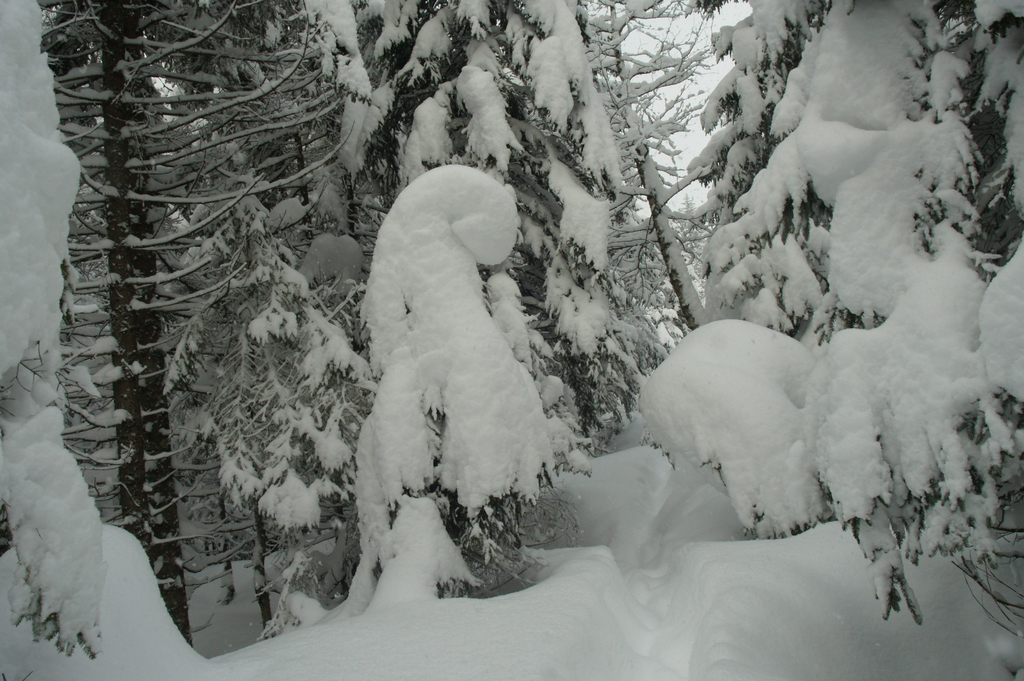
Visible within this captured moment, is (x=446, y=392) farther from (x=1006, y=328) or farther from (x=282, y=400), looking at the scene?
(x=1006, y=328)

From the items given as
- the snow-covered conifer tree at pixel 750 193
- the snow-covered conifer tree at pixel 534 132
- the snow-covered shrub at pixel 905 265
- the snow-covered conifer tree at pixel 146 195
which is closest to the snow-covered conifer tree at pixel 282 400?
the snow-covered conifer tree at pixel 146 195

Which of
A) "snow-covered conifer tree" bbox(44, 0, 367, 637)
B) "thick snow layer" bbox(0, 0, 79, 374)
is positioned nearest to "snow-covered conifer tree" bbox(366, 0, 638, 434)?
"snow-covered conifer tree" bbox(44, 0, 367, 637)

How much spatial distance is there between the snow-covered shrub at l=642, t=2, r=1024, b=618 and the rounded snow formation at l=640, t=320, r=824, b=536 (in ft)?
0.45

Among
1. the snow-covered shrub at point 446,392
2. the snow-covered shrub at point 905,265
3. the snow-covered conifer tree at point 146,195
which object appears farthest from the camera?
the snow-covered conifer tree at point 146,195

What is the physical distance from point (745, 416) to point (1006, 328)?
10.2 ft

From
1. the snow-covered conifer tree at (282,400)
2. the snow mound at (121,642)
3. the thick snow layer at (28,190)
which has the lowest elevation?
the snow-covered conifer tree at (282,400)

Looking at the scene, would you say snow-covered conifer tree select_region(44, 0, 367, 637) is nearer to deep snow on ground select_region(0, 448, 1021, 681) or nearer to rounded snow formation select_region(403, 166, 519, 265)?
rounded snow formation select_region(403, 166, 519, 265)

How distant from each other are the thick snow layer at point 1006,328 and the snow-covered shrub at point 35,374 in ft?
14.4

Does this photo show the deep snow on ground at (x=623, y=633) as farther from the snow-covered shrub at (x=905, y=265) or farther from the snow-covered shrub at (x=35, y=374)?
the snow-covered shrub at (x=905, y=265)

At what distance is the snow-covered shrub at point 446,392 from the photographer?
489cm

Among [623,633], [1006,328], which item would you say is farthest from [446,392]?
[1006,328]

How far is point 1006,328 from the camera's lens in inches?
115

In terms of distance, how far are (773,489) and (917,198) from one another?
3.09 metres

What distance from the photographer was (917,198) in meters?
3.92
